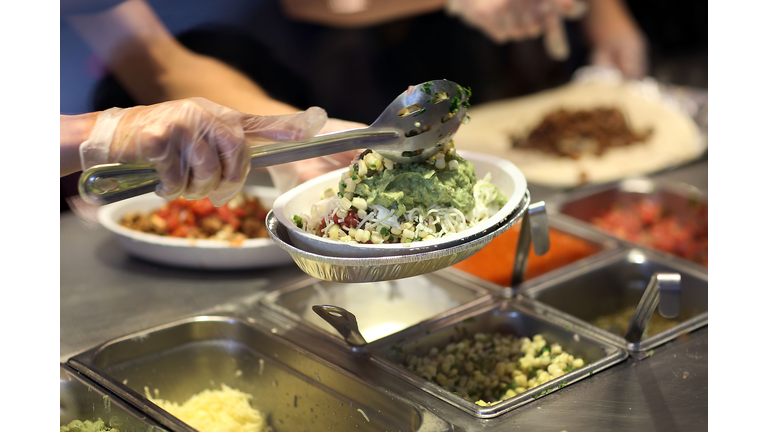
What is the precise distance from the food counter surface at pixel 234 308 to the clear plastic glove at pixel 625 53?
1.81m

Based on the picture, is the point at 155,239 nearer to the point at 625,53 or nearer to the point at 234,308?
the point at 234,308

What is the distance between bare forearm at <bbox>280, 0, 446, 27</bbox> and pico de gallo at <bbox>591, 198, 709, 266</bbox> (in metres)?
1.64

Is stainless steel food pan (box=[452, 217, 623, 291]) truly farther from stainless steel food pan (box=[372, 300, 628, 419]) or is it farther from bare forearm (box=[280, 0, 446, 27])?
bare forearm (box=[280, 0, 446, 27])

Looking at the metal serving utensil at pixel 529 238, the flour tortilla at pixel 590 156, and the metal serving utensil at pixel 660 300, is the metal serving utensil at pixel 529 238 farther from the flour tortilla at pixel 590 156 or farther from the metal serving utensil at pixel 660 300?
the flour tortilla at pixel 590 156

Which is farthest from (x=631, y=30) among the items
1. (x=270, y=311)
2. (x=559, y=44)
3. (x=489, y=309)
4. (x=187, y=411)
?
(x=187, y=411)

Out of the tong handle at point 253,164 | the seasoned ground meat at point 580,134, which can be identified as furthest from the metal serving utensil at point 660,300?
the seasoned ground meat at point 580,134

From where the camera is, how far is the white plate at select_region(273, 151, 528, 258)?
1405 mm

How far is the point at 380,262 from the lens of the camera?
1382mm

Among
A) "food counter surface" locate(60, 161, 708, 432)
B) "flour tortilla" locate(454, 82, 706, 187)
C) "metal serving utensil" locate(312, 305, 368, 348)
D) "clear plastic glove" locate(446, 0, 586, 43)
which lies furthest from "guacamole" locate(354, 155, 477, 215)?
"clear plastic glove" locate(446, 0, 586, 43)

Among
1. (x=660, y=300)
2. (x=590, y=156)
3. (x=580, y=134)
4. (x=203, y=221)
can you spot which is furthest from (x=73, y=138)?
(x=580, y=134)

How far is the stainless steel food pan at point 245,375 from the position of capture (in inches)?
62.9

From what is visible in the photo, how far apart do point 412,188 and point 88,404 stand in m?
0.96

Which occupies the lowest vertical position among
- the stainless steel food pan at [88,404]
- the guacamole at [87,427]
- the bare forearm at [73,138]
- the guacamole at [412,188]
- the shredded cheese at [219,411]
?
the shredded cheese at [219,411]
